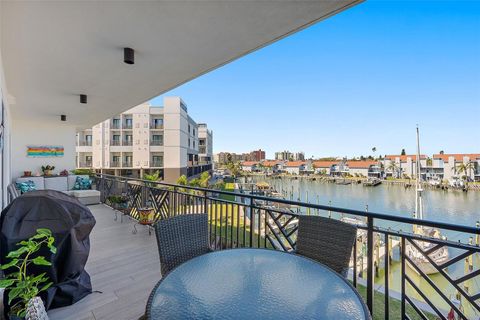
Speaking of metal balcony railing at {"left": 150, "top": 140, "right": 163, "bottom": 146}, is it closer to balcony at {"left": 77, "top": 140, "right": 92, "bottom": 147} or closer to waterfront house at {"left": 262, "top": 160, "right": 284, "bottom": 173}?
balcony at {"left": 77, "top": 140, "right": 92, "bottom": 147}

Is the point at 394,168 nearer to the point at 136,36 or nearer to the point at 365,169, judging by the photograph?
the point at 365,169

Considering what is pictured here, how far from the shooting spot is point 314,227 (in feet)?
5.85

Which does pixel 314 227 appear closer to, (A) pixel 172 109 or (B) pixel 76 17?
(B) pixel 76 17

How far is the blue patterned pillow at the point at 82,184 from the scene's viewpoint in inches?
291

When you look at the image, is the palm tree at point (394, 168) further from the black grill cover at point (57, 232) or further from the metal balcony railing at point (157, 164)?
the black grill cover at point (57, 232)

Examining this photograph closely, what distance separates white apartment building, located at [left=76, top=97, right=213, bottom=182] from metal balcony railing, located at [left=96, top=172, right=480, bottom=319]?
14.5 meters

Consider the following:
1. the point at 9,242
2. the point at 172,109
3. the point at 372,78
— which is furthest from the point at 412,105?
the point at 9,242

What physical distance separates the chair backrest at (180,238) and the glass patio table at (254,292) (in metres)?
0.31

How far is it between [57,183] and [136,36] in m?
A: 7.10

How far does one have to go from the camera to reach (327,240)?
5.58 ft

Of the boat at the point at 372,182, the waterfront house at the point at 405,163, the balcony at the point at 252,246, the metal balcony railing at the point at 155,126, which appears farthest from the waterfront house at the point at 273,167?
the balcony at the point at 252,246

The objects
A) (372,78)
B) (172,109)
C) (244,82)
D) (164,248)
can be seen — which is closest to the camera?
(164,248)

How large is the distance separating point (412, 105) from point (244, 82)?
24186 millimetres

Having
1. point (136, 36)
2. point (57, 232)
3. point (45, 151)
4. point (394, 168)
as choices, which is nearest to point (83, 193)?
point (45, 151)
